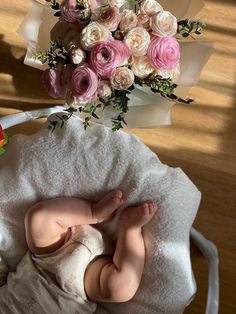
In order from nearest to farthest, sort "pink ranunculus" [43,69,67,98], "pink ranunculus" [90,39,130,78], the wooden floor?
"pink ranunculus" [90,39,130,78] → "pink ranunculus" [43,69,67,98] → the wooden floor

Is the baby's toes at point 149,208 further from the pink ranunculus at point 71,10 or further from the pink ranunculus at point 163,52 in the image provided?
the pink ranunculus at point 71,10

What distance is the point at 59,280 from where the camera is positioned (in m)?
1.11

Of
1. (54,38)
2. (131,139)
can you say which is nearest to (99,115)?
(131,139)

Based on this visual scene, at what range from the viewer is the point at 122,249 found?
42.3 inches

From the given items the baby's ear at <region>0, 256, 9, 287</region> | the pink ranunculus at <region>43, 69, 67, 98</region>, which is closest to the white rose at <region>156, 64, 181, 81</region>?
the pink ranunculus at <region>43, 69, 67, 98</region>

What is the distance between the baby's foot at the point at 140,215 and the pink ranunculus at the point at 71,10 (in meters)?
0.41

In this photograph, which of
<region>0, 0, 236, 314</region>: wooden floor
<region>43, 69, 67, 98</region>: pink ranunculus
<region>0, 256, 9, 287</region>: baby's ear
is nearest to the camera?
<region>43, 69, 67, 98</region>: pink ranunculus

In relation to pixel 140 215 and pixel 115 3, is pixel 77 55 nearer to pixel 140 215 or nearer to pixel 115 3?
pixel 115 3

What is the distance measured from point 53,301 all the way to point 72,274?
3.2 inches

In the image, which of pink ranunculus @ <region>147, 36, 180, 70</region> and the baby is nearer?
pink ranunculus @ <region>147, 36, 180, 70</region>

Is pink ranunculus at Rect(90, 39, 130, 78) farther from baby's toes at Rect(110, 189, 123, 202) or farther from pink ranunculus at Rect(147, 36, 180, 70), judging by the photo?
baby's toes at Rect(110, 189, 123, 202)

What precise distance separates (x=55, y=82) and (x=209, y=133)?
508 millimetres

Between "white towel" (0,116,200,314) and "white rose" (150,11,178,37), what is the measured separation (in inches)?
10.3

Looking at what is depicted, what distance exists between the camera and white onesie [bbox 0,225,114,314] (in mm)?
1106
